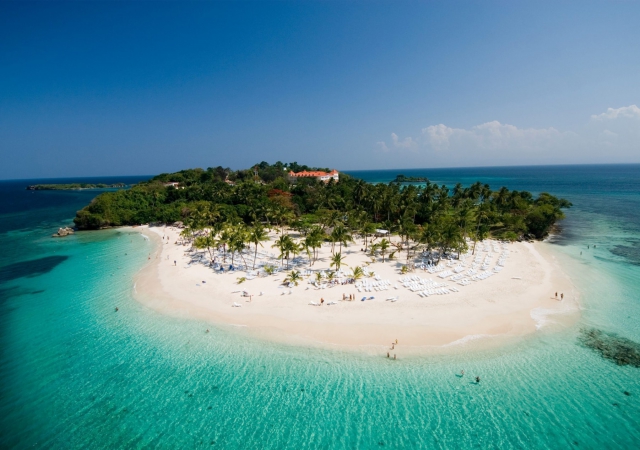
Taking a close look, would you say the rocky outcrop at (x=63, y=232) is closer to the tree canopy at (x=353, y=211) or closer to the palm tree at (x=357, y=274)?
the tree canopy at (x=353, y=211)

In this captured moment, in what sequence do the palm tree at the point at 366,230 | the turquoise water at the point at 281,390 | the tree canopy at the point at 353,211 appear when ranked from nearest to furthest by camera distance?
the turquoise water at the point at 281,390 < the palm tree at the point at 366,230 < the tree canopy at the point at 353,211

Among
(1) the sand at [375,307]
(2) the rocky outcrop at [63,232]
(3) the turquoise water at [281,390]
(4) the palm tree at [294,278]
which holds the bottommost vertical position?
(3) the turquoise water at [281,390]

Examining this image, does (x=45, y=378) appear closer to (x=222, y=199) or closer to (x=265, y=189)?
(x=222, y=199)

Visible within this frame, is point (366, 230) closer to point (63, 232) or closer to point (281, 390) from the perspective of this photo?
point (281, 390)

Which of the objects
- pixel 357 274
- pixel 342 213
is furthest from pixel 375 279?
pixel 342 213

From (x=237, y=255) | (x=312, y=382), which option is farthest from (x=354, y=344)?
(x=237, y=255)

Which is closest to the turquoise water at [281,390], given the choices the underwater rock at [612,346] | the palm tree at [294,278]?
the underwater rock at [612,346]
